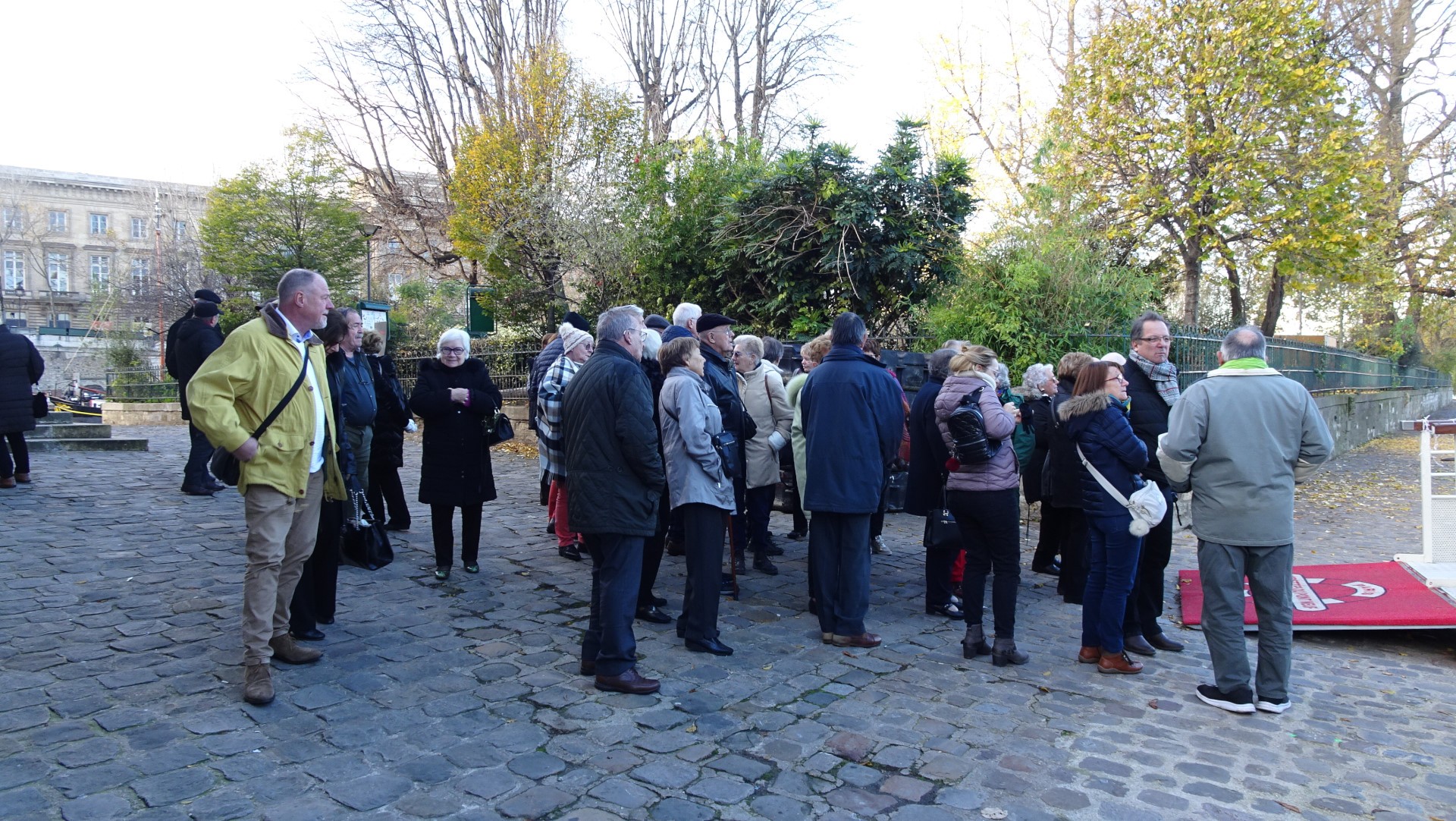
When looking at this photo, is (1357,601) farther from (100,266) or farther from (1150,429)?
(100,266)

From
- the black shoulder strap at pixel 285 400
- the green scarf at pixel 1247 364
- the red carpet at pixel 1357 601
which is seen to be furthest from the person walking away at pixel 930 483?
the black shoulder strap at pixel 285 400

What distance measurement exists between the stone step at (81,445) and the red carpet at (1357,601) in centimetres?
1460

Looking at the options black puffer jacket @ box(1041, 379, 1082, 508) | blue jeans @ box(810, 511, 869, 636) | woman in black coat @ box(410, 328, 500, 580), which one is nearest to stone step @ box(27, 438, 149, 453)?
woman in black coat @ box(410, 328, 500, 580)

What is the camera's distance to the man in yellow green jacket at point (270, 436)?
13.6ft

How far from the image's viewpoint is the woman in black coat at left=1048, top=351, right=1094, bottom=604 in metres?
6.00

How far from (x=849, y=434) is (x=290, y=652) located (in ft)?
10.9

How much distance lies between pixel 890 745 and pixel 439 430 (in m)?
3.97

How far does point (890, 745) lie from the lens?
4098mm

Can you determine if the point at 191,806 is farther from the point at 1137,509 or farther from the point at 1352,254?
the point at 1352,254

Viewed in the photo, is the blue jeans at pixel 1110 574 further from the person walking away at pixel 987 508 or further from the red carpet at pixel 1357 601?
the red carpet at pixel 1357 601

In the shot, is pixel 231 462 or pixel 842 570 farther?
pixel 842 570

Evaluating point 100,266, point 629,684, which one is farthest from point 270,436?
point 100,266

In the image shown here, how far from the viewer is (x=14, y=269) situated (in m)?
64.2

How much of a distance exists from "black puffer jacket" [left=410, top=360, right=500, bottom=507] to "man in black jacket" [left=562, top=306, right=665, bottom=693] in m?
2.11
